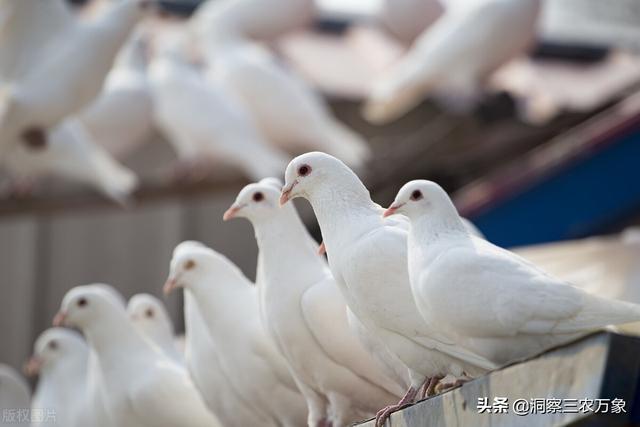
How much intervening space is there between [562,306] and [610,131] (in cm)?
856

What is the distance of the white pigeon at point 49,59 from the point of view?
1470 centimetres

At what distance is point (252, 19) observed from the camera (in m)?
20.7

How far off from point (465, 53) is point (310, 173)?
1088 cm

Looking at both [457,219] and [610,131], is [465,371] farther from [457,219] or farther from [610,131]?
[610,131]

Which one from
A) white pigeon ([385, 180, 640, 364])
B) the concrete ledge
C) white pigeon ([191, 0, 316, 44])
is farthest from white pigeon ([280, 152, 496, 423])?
white pigeon ([191, 0, 316, 44])

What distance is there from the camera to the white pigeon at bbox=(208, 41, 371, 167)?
62.3 feet

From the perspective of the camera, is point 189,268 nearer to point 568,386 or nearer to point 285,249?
point 285,249

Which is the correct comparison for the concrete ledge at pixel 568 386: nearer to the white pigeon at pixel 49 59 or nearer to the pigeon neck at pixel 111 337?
the pigeon neck at pixel 111 337

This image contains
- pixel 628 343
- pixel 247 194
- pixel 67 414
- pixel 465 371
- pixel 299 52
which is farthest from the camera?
pixel 299 52

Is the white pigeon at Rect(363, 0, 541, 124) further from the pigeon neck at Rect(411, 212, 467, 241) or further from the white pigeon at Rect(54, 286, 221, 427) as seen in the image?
the pigeon neck at Rect(411, 212, 467, 241)

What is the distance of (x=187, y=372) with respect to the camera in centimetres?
1119

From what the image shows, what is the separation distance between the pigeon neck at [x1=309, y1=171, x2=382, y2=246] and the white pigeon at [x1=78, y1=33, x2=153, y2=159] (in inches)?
413

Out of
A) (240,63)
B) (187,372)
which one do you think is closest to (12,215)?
(240,63)

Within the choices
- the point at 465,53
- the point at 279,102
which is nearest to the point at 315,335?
the point at 279,102
